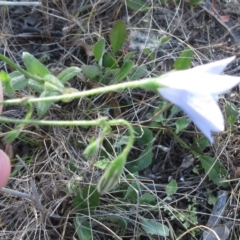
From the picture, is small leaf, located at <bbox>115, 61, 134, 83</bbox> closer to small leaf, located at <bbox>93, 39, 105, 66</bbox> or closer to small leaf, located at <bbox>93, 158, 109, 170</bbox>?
small leaf, located at <bbox>93, 39, 105, 66</bbox>

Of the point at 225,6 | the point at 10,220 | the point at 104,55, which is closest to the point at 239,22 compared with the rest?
the point at 225,6

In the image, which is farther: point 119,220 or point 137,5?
point 137,5

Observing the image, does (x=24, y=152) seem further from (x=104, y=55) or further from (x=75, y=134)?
(x=104, y=55)

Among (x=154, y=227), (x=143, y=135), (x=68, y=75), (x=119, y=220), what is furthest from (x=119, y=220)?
(x=68, y=75)

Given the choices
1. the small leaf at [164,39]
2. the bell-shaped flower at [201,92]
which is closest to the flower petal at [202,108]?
the bell-shaped flower at [201,92]

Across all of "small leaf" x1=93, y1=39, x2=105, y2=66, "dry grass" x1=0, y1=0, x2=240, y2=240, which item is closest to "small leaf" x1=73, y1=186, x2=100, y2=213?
"dry grass" x1=0, y1=0, x2=240, y2=240

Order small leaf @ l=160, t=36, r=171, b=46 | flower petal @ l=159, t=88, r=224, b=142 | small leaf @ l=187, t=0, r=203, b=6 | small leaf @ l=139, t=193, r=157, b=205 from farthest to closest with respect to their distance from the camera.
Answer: small leaf @ l=187, t=0, r=203, b=6 → small leaf @ l=160, t=36, r=171, b=46 → small leaf @ l=139, t=193, r=157, b=205 → flower petal @ l=159, t=88, r=224, b=142

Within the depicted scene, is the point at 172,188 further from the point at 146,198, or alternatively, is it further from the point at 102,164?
the point at 102,164
